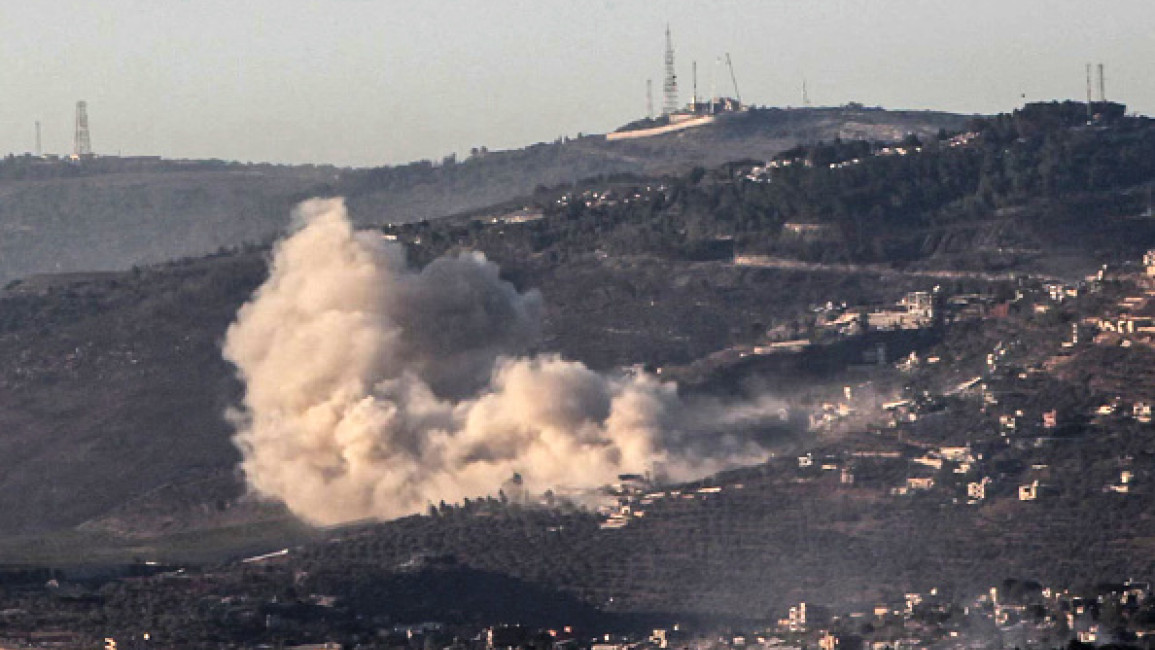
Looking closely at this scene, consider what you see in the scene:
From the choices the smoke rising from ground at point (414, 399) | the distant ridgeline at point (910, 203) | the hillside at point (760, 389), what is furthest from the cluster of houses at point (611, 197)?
the smoke rising from ground at point (414, 399)

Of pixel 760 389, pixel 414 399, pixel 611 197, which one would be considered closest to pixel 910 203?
pixel 611 197

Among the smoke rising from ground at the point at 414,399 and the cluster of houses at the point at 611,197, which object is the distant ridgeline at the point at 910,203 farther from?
the smoke rising from ground at the point at 414,399

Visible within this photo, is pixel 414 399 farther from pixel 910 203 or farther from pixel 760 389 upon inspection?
pixel 910 203

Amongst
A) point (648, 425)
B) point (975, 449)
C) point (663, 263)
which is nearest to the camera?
point (975, 449)

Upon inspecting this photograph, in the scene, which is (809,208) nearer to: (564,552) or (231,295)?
(231,295)

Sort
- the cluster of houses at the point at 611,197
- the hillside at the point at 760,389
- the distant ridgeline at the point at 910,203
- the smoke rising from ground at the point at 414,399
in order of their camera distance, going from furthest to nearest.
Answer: the cluster of houses at the point at 611,197 < the distant ridgeline at the point at 910,203 < the smoke rising from ground at the point at 414,399 < the hillside at the point at 760,389

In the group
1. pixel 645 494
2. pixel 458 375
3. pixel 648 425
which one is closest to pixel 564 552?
pixel 645 494
